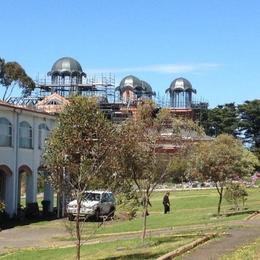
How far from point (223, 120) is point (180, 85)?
16563mm

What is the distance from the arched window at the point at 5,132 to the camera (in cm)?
3647

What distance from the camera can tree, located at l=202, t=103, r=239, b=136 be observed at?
366 ft

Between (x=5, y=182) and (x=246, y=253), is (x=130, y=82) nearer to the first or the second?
(x=5, y=182)

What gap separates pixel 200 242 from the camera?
58.6 ft

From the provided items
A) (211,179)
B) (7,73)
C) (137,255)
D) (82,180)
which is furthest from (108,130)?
(7,73)

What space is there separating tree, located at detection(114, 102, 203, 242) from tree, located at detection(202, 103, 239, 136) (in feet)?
301

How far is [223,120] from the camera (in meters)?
113

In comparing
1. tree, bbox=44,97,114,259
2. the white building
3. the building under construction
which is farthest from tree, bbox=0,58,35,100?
→ tree, bbox=44,97,114,259

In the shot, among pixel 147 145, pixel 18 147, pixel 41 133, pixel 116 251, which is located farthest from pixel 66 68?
pixel 116 251

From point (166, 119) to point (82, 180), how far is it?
5951 mm

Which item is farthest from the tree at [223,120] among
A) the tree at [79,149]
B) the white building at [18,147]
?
the tree at [79,149]

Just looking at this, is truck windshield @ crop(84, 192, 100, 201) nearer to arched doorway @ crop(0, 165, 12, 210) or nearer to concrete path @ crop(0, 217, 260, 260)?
concrete path @ crop(0, 217, 260, 260)

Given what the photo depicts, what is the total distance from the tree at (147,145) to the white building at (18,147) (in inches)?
686

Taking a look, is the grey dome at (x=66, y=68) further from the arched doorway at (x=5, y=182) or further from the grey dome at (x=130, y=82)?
the arched doorway at (x=5, y=182)
